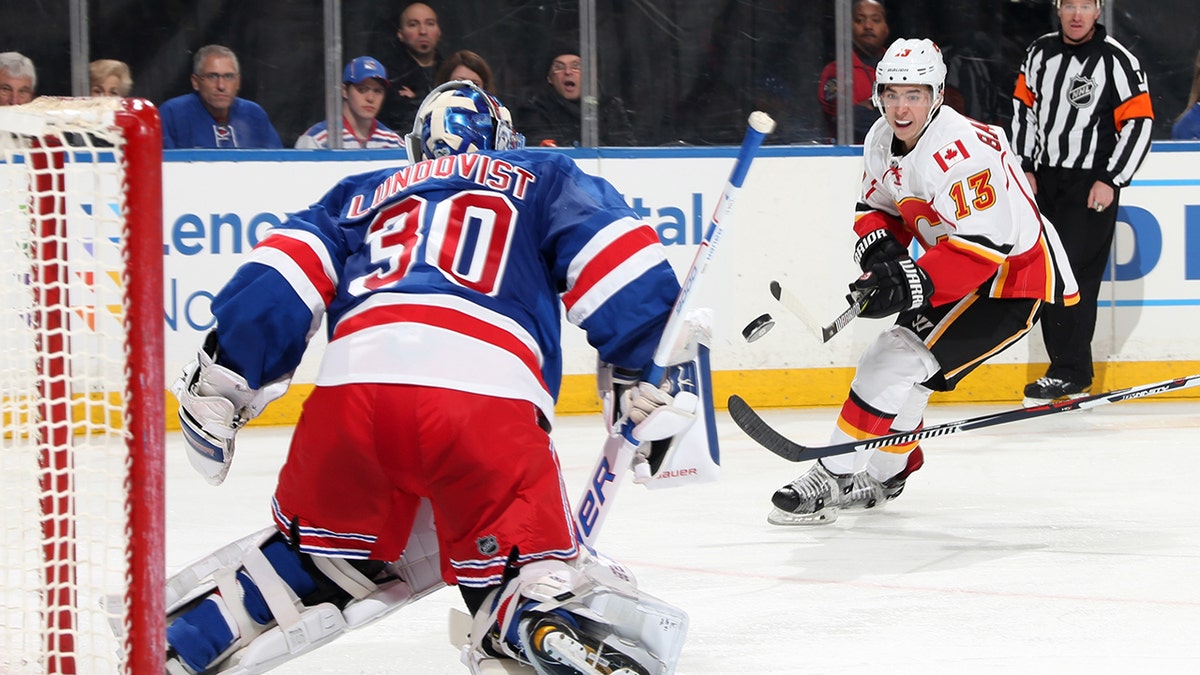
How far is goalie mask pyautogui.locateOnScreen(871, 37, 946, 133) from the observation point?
3391 millimetres

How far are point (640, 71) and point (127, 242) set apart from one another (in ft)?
12.8

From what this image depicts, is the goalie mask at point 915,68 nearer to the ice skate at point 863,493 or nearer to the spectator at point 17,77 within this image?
the ice skate at point 863,493

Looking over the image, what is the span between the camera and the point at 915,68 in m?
3.39

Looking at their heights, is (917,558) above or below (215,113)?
below

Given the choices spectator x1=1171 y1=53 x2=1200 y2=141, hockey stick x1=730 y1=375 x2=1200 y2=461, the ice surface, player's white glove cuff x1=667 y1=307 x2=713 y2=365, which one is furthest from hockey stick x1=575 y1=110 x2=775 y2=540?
spectator x1=1171 y1=53 x2=1200 y2=141

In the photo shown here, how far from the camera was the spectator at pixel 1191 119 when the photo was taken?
5305mm

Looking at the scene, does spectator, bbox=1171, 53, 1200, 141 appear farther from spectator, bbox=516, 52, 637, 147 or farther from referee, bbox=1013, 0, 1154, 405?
spectator, bbox=516, 52, 637, 147

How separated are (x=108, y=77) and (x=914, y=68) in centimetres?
281

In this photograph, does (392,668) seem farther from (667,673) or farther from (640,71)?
(640,71)

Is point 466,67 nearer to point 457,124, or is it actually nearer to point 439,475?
point 457,124

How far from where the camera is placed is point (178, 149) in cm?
489

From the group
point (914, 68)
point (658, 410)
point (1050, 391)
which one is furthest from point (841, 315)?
point (658, 410)

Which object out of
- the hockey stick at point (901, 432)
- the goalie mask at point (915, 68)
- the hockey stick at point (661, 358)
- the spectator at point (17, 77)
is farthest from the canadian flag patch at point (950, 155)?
the spectator at point (17, 77)

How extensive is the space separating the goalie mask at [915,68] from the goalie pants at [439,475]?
1880 mm
